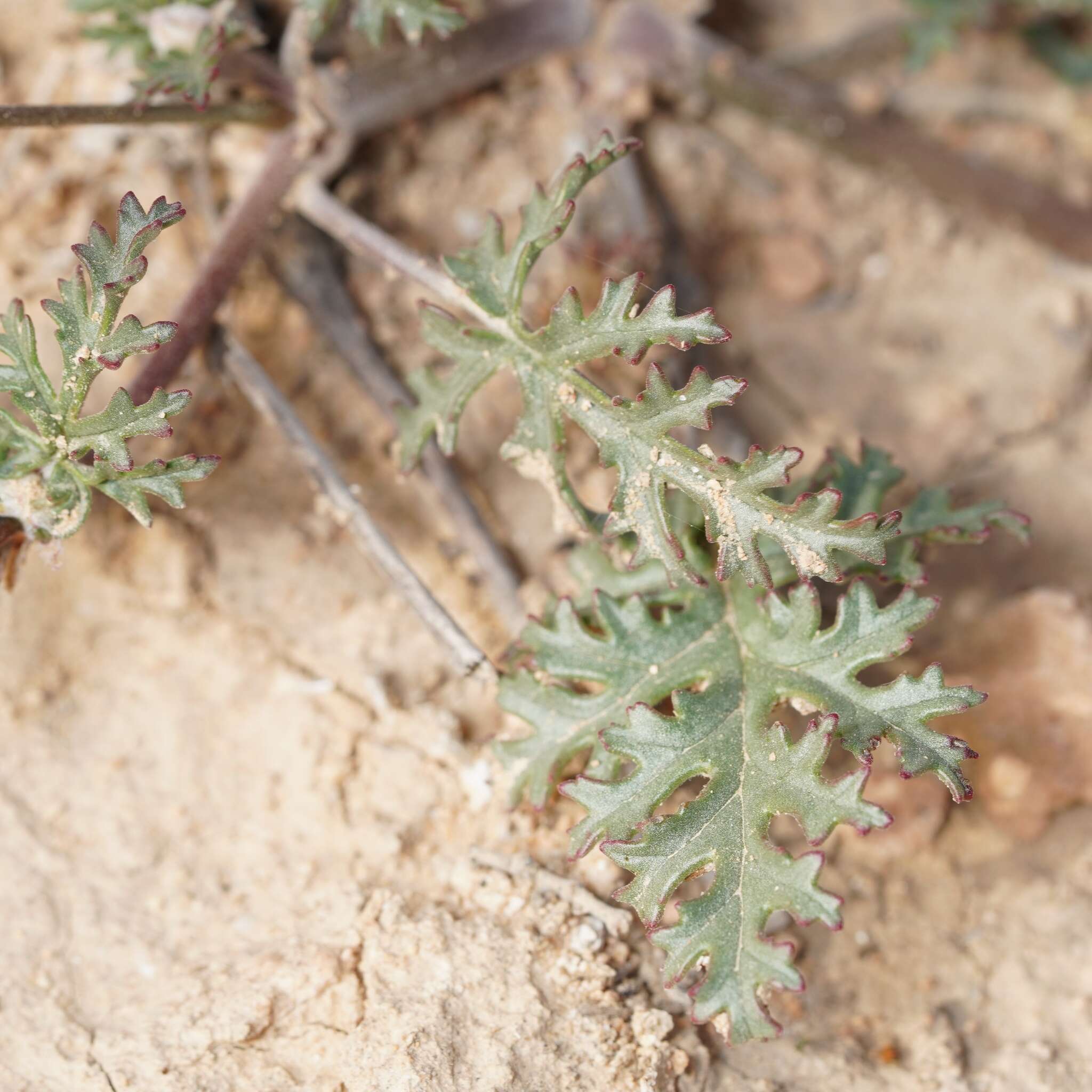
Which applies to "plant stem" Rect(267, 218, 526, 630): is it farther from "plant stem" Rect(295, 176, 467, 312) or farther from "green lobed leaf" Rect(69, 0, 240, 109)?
"green lobed leaf" Rect(69, 0, 240, 109)

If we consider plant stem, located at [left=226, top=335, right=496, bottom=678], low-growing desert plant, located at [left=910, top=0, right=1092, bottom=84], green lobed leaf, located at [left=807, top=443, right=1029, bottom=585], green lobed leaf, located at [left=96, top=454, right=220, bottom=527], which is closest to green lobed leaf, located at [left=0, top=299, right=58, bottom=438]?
green lobed leaf, located at [left=96, top=454, right=220, bottom=527]

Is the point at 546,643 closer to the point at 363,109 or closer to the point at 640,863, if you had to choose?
the point at 640,863

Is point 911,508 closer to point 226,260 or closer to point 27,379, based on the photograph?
point 226,260

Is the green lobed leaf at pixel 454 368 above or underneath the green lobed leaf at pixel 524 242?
underneath

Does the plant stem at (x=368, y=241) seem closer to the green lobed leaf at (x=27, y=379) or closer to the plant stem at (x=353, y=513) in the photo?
the plant stem at (x=353, y=513)

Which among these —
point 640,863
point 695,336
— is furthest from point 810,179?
point 640,863

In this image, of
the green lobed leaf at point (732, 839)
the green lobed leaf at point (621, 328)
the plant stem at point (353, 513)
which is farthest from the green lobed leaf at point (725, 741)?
the green lobed leaf at point (621, 328)

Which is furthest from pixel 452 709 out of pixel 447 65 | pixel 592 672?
pixel 447 65
